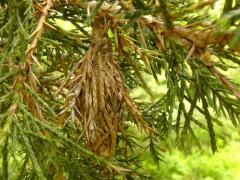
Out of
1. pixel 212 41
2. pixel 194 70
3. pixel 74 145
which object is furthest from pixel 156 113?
pixel 212 41

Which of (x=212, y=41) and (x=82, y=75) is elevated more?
(x=212, y=41)

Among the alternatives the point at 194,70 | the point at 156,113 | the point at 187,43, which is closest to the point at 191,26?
the point at 187,43

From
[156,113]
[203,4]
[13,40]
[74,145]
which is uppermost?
[203,4]

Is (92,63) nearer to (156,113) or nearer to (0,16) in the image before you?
(0,16)

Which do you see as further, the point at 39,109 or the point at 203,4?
the point at 39,109

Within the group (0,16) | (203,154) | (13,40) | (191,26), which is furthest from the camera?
(203,154)

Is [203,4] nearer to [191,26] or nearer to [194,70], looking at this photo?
[191,26]

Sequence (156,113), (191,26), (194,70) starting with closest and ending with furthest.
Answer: (191,26) → (194,70) → (156,113)
